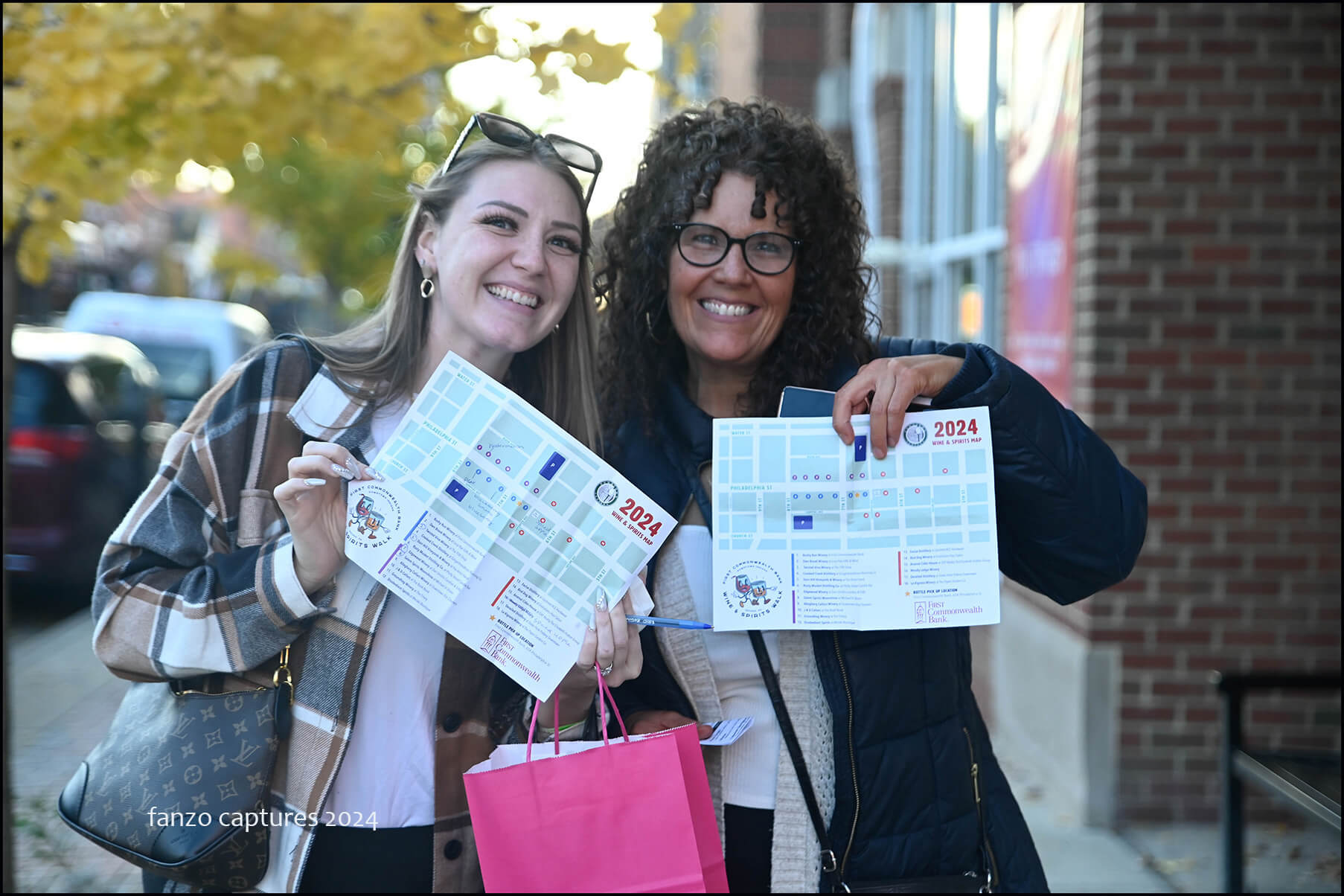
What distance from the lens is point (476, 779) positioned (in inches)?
70.1

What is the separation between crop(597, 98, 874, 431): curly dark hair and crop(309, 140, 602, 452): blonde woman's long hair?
9 centimetres

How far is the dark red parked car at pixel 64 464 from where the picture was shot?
8.84 metres

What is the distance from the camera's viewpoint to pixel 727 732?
80.7 inches

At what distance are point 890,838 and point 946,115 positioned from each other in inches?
259

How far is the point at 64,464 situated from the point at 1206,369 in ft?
25.6

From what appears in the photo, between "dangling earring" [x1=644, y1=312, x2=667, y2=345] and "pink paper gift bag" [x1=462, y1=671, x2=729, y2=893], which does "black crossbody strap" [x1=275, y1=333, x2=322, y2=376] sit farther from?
"pink paper gift bag" [x1=462, y1=671, x2=729, y2=893]

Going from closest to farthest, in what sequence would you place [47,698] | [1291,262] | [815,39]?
[1291,262], [47,698], [815,39]

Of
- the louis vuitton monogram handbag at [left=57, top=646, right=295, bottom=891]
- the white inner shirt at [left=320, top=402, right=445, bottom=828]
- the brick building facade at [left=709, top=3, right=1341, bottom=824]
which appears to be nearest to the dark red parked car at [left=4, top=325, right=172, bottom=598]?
the brick building facade at [left=709, top=3, right=1341, bottom=824]

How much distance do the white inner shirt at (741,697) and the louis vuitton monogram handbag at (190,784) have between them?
706 mm

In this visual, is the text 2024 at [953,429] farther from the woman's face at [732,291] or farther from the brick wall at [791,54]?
the brick wall at [791,54]

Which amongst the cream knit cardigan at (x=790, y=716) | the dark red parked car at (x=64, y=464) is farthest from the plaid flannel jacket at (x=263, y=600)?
the dark red parked car at (x=64, y=464)

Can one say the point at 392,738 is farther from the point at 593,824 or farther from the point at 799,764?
the point at 799,764

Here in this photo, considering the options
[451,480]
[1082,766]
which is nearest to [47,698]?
[1082,766]

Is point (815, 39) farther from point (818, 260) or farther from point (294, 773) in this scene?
point (294, 773)
